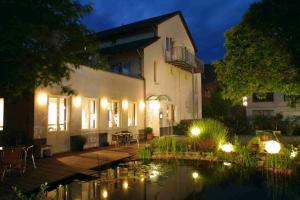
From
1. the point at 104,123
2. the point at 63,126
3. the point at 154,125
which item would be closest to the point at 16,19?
the point at 63,126

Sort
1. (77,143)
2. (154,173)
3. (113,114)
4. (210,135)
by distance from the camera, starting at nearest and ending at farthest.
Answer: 1. (154,173)
2. (210,135)
3. (77,143)
4. (113,114)

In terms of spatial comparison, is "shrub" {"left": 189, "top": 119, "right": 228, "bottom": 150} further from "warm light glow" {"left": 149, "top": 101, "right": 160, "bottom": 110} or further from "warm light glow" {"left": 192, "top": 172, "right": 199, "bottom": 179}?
"warm light glow" {"left": 149, "top": 101, "right": 160, "bottom": 110}

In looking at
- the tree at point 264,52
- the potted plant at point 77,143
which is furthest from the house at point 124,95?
the tree at point 264,52

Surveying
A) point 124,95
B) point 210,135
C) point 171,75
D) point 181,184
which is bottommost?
point 181,184

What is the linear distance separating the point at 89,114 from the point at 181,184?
855 centimetres

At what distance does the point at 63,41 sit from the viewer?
820cm

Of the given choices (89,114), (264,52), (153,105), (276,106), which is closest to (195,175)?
(264,52)

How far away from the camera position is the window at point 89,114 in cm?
1627

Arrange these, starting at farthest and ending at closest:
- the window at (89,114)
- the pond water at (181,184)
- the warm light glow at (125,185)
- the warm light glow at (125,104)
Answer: the warm light glow at (125,104)
the window at (89,114)
the warm light glow at (125,185)
the pond water at (181,184)

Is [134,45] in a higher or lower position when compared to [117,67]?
higher

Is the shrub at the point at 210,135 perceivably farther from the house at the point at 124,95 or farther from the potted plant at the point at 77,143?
the house at the point at 124,95

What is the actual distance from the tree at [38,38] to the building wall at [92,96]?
4.84 m

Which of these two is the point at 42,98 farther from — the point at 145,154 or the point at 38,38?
the point at 38,38

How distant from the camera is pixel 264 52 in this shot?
1466cm
